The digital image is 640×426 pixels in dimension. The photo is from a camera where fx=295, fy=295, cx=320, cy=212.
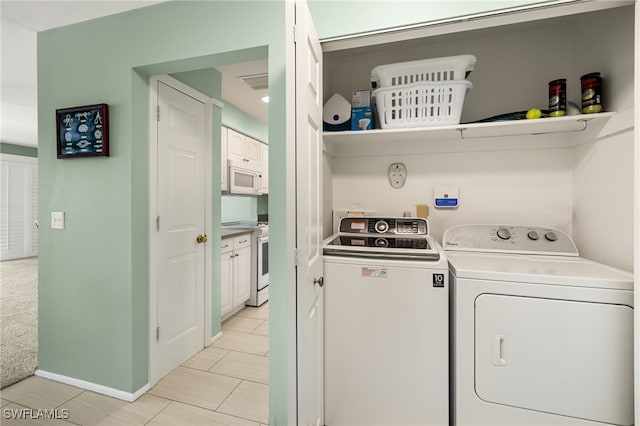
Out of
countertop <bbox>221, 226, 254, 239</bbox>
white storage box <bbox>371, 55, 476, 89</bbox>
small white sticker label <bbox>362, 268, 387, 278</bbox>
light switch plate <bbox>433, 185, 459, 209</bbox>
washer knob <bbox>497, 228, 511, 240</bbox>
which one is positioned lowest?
small white sticker label <bbox>362, 268, 387, 278</bbox>

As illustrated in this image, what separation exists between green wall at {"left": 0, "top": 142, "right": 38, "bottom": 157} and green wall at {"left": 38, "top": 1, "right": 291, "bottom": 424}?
532 centimetres

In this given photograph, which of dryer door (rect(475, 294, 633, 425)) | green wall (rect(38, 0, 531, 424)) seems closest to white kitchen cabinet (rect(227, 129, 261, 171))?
green wall (rect(38, 0, 531, 424))

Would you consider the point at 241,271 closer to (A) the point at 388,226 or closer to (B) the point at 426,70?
(A) the point at 388,226

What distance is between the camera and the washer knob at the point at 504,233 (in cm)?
178

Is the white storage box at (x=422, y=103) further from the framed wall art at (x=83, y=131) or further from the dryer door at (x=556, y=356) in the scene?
the framed wall art at (x=83, y=131)

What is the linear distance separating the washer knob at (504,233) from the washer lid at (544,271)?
7.4 inches

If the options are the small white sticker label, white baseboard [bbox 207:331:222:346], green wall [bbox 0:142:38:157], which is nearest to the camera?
the small white sticker label

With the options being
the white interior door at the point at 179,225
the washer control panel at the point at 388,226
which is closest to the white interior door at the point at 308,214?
the washer control panel at the point at 388,226

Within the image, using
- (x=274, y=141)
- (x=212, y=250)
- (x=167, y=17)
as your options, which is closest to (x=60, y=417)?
(x=212, y=250)

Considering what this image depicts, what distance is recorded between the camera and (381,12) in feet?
4.60

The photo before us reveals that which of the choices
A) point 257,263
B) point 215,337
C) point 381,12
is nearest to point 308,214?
point 381,12

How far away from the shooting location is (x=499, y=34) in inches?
76.9

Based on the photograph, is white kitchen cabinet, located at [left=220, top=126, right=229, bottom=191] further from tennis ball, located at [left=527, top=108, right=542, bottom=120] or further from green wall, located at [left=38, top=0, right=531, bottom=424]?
tennis ball, located at [left=527, top=108, right=542, bottom=120]

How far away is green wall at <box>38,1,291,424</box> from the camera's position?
170 centimetres
